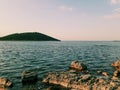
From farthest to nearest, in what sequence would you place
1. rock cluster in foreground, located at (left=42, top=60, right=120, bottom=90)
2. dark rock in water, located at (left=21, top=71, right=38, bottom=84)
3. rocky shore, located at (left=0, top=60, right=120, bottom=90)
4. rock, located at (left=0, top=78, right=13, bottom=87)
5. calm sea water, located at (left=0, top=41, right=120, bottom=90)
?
calm sea water, located at (left=0, top=41, right=120, bottom=90), dark rock in water, located at (left=21, top=71, right=38, bottom=84), rock, located at (left=0, top=78, right=13, bottom=87), rocky shore, located at (left=0, top=60, right=120, bottom=90), rock cluster in foreground, located at (left=42, top=60, right=120, bottom=90)

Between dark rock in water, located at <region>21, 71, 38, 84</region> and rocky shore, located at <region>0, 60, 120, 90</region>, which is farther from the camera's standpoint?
dark rock in water, located at <region>21, 71, 38, 84</region>

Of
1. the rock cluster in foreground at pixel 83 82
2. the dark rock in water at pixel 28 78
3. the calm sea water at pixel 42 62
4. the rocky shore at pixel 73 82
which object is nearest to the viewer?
the rock cluster in foreground at pixel 83 82

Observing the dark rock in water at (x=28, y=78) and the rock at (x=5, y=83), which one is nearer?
the rock at (x=5, y=83)

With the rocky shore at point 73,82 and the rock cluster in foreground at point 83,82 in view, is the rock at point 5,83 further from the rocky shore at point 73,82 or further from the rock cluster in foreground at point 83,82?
the rock cluster in foreground at point 83,82

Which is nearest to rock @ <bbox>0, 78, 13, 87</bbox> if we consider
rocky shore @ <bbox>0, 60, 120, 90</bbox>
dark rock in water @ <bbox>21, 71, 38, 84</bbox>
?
rocky shore @ <bbox>0, 60, 120, 90</bbox>

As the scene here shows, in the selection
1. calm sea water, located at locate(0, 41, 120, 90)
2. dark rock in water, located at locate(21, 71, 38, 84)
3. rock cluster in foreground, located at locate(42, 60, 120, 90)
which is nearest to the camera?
rock cluster in foreground, located at locate(42, 60, 120, 90)

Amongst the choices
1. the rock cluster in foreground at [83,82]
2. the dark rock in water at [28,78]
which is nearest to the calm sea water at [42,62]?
the dark rock in water at [28,78]

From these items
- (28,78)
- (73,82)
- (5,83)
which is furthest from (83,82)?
(5,83)

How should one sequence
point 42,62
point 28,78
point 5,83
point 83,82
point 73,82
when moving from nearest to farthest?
point 83,82 → point 73,82 → point 5,83 → point 28,78 → point 42,62

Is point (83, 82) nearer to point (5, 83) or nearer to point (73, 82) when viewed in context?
point (73, 82)

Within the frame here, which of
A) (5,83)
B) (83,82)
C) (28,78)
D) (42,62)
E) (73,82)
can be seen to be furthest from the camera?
(42,62)

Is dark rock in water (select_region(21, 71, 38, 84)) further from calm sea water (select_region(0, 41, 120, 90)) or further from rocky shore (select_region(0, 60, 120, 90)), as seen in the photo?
calm sea water (select_region(0, 41, 120, 90))

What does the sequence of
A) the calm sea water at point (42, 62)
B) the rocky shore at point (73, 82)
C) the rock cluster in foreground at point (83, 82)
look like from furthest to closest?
the calm sea water at point (42, 62), the rocky shore at point (73, 82), the rock cluster in foreground at point (83, 82)

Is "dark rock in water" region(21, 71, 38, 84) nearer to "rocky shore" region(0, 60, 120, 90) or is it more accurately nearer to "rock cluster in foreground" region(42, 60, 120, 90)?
"rocky shore" region(0, 60, 120, 90)
